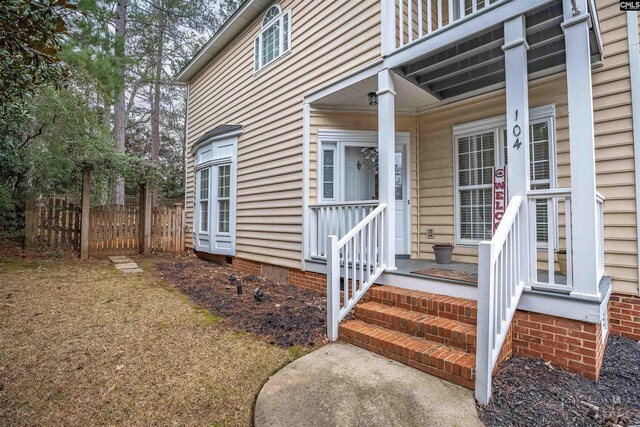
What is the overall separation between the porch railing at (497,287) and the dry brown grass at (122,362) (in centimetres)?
169

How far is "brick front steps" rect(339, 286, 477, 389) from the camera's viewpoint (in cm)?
275

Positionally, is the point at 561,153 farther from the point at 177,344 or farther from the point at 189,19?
the point at 189,19

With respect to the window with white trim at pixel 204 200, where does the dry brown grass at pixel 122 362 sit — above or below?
below

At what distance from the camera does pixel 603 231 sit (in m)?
3.68

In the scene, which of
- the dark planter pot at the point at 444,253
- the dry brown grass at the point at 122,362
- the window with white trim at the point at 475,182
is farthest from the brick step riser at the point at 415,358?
the window with white trim at the point at 475,182

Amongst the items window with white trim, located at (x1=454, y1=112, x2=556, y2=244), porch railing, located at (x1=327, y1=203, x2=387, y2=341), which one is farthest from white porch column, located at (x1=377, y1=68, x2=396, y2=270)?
window with white trim, located at (x1=454, y1=112, x2=556, y2=244)

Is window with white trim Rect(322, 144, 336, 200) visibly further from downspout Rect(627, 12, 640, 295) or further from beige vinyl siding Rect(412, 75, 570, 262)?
downspout Rect(627, 12, 640, 295)

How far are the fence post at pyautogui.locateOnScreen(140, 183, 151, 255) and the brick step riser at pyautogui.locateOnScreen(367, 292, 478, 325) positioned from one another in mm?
7936

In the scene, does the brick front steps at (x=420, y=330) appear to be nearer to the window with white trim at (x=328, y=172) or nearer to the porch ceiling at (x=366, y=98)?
the window with white trim at (x=328, y=172)

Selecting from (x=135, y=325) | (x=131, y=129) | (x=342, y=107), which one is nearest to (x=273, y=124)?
(x=342, y=107)

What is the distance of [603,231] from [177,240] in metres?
9.79

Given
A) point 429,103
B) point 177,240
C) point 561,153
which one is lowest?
point 177,240

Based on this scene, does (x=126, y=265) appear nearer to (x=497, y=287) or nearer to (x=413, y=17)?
(x=413, y=17)

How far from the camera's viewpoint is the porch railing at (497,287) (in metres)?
2.45
